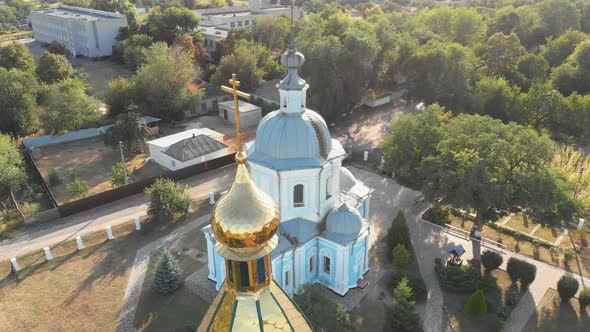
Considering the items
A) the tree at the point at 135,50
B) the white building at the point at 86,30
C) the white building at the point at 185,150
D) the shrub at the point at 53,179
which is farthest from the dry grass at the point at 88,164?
the white building at the point at 86,30

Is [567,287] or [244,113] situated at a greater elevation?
[244,113]

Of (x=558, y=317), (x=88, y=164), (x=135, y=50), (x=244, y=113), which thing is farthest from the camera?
(x=135, y=50)

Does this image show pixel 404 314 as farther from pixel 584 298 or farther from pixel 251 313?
pixel 251 313

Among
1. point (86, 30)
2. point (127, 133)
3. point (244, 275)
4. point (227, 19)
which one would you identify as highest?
point (244, 275)

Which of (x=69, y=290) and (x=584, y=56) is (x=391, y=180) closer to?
(x=69, y=290)

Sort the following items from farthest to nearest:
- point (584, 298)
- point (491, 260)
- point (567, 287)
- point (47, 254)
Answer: point (47, 254) < point (491, 260) < point (567, 287) < point (584, 298)

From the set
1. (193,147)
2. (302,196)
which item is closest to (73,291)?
(302,196)
